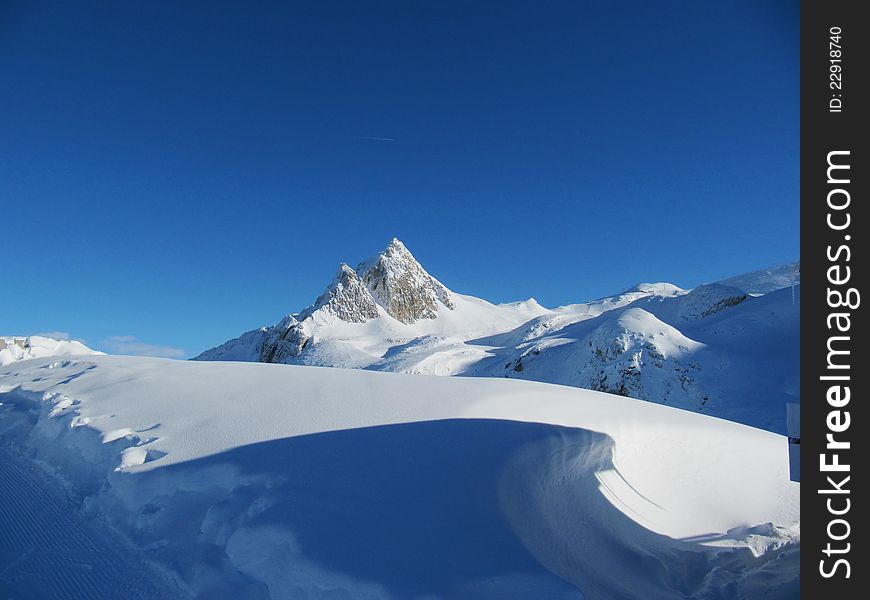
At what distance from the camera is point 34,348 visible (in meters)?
18.2

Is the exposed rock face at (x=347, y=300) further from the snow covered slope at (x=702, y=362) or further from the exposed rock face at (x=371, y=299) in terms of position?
the snow covered slope at (x=702, y=362)

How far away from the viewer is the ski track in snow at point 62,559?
3.26 metres

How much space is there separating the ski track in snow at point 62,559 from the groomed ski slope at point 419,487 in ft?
0.53

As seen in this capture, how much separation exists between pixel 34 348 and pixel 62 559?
1935 cm

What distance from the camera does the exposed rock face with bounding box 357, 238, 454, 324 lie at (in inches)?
2731

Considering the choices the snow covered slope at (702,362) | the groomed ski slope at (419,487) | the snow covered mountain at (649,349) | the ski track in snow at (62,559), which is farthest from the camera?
the snow covered mountain at (649,349)

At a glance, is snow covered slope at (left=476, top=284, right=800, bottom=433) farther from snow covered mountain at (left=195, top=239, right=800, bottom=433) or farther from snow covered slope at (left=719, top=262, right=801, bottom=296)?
snow covered slope at (left=719, top=262, right=801, bottom=296)

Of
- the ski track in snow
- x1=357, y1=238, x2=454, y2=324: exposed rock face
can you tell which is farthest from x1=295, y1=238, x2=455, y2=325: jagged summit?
the ski track in snow

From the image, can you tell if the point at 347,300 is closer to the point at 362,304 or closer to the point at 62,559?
the point at 362,304

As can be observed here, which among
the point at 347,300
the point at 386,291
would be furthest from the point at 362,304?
the point at 386,291
